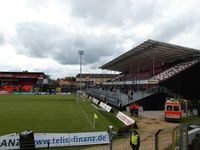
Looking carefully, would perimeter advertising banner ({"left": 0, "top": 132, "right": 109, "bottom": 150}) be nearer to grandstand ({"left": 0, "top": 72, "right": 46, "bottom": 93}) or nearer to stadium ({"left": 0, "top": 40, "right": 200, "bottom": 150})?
stadium ({"left": 0, "top": 40, "right": 200, "bottom": 150})

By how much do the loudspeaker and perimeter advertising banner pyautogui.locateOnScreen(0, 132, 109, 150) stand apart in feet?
1.36

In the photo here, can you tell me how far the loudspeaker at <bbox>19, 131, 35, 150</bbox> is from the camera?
15416mm

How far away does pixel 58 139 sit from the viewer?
17016mm

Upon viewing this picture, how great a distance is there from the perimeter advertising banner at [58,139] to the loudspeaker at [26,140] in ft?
1.36

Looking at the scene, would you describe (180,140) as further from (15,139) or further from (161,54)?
(161,54)

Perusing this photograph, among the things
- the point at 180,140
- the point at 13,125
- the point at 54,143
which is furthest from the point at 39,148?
the point at 13,125

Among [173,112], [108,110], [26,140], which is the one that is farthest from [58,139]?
[108,110]

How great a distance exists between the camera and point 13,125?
25.5 meters

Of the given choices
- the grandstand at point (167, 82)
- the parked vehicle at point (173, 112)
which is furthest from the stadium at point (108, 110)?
the parked vehicle at point (173, 112)

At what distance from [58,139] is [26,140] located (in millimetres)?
2063

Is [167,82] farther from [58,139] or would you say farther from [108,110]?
[58,139]

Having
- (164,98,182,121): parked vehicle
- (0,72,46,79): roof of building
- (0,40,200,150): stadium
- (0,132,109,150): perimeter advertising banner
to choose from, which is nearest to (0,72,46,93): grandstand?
(0,72,46,79): roof of building

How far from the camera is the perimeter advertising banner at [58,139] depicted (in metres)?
15.9

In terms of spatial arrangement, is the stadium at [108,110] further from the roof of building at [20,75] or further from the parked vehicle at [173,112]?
the roof of building at [20,75]
